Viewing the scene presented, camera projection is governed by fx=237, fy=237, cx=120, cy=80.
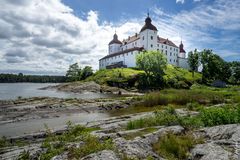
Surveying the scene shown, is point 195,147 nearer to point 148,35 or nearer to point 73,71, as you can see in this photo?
point 148,35

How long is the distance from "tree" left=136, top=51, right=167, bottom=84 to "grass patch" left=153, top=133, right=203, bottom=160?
3263 inches

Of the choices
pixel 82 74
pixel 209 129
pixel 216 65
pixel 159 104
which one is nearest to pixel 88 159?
pixel 209 129

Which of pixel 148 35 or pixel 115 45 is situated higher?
pixel 148 35

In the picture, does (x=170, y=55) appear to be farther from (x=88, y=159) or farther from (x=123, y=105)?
(x=88, y=159)

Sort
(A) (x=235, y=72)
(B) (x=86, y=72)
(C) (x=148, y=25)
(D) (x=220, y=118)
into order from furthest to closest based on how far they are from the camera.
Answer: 1. (A) (x=235, y=72)
2. (C) (x=148, y=25)
3. (B) (x=86, y=72)
4. (D) (x=220, y=118)

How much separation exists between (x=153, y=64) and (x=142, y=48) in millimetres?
33651

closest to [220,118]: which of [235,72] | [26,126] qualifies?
[26,126]

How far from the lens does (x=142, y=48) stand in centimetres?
12725

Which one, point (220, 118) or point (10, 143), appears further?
point (10, 143)

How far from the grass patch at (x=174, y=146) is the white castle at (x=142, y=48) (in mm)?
112129

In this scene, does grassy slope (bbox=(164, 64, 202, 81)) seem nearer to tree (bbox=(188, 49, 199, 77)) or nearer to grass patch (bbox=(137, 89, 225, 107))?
tree (bbox=(188, 49, 199, 77))

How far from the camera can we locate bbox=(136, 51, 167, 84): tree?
310 ft

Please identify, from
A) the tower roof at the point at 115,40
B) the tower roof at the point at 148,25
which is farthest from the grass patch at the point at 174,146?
the tower roof at the point at 115,40

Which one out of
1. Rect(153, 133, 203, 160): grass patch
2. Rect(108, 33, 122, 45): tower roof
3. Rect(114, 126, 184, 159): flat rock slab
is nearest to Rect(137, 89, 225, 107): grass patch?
Rect(114, 126, 184, 159): flat rock slab
